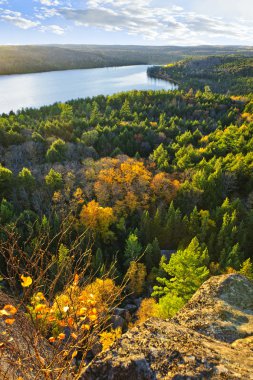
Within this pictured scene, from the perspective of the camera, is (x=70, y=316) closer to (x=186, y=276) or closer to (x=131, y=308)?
(x=186, y=276)

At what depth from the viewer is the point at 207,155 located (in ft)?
287

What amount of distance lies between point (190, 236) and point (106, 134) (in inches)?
2249

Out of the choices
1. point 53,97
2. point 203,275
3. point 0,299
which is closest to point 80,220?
point 203,275

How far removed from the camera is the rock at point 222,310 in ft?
35.3

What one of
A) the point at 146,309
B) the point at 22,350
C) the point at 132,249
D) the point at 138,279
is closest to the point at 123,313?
the point at 146,309

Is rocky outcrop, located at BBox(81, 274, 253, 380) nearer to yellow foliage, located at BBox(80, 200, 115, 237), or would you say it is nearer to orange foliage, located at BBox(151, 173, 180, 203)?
yellow foliage, located at BBox(80, 200, 115, 237)

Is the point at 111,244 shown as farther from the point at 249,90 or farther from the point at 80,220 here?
the point at 249,90

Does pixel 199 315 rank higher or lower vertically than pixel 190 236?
higher

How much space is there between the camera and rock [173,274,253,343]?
10758 millimetres

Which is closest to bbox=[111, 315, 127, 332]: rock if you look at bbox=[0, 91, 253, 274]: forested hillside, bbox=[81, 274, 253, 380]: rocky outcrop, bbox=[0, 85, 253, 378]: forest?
bbox=[0, 85, 253, 378]: forest

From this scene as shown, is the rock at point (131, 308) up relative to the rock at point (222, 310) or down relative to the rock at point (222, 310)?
down

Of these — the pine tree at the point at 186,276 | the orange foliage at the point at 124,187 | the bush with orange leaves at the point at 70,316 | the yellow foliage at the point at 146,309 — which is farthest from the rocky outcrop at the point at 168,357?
the orange foliage at the point at 124,187

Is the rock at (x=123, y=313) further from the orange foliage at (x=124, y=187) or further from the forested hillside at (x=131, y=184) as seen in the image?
the orange foliage at (x=124, y=187)

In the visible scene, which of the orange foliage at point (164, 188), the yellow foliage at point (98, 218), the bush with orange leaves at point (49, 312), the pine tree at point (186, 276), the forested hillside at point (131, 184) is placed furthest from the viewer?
the orange foliage at point (164, 188)
